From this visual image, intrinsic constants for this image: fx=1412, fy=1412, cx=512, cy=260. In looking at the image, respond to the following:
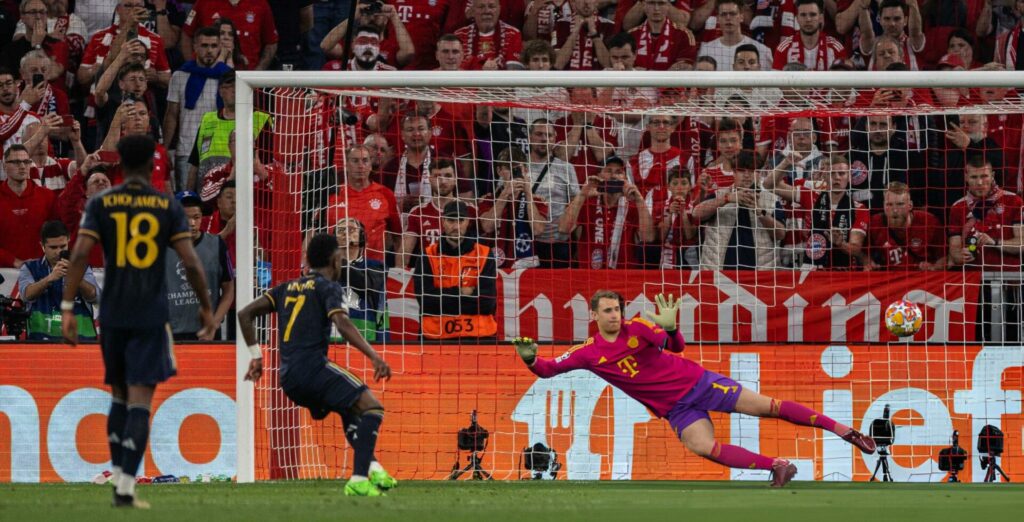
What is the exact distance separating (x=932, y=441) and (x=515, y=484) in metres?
3.99

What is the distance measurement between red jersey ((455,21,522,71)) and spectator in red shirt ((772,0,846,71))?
9.35ft

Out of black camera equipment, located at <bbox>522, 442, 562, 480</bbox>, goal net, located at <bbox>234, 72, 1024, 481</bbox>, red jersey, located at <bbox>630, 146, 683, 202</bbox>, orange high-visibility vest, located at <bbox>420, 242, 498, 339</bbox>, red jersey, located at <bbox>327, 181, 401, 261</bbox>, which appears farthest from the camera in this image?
red jersey, located at <bbox>630, 146, 683, 202</bbox>

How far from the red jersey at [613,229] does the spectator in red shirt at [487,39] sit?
2.74 meters

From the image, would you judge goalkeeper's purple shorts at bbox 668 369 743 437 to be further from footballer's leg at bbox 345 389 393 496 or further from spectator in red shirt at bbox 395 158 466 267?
spectator in red shirt at bbox 395 158 466 267

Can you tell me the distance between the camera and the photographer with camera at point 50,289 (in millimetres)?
→ 12617

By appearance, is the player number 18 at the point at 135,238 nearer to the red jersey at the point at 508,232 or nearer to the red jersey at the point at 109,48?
the red jersey at the point at 508,232

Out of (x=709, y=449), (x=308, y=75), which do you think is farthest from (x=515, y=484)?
(x=308, y=75)

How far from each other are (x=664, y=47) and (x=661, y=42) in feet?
0.23

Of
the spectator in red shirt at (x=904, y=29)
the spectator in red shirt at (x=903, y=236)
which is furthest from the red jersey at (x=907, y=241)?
the spectator in red shirt at (x=904, y=29)

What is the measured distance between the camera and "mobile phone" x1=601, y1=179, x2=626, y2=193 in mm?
13375

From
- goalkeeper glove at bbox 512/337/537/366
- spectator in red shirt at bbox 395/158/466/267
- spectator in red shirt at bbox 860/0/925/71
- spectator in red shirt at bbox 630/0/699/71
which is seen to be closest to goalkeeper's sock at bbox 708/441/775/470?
goalkeeper glove at bbox 512/337/537/366

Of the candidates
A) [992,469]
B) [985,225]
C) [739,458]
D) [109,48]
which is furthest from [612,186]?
[109,48]

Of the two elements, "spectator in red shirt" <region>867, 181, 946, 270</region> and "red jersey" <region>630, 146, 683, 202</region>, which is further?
"red jersey" <region>630, 146, 683, 202</region>

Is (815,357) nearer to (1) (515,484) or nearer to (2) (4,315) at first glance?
(1) (515,484)
